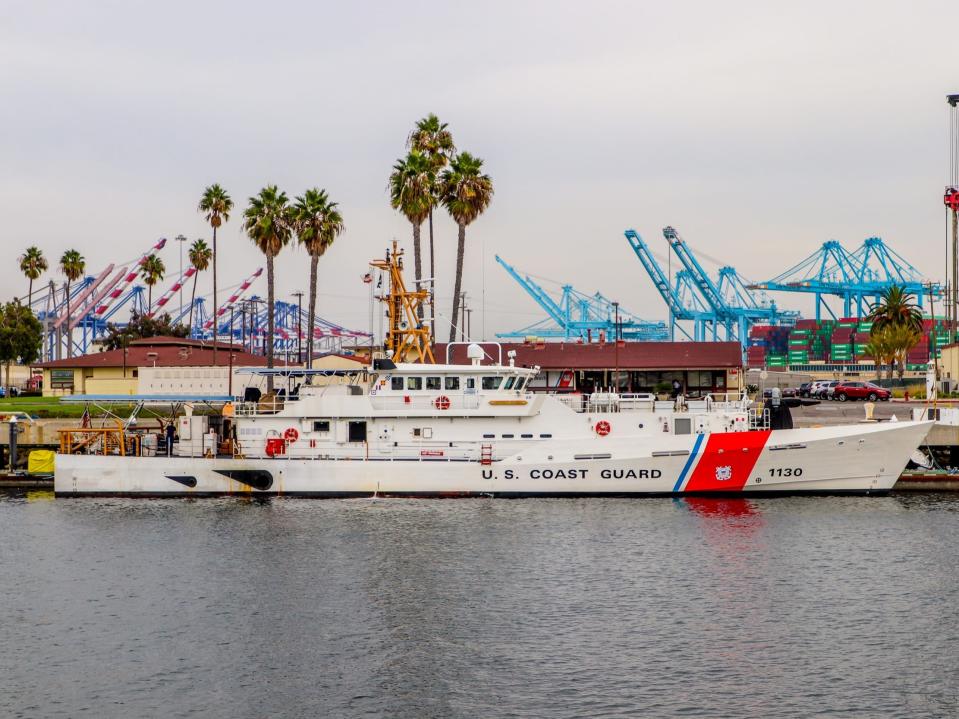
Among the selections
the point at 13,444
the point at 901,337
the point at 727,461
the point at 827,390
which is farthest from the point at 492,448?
the point at 901,337

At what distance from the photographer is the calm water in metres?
19.9

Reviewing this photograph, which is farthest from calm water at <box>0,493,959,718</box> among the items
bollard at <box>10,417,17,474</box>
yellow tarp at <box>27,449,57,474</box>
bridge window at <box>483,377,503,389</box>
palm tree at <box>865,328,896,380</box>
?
palm tree at <box>865,328,896,380</box>

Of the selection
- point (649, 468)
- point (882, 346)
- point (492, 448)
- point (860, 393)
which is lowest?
point (649, 468)

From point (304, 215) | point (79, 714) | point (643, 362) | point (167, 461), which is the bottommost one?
point (79, 714)

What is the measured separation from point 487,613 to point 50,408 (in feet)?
155

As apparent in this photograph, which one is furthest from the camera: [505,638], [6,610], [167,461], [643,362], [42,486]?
[643,362]

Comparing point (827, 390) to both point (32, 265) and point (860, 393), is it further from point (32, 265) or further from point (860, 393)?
point (32, 265)

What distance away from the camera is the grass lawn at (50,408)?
197 ft

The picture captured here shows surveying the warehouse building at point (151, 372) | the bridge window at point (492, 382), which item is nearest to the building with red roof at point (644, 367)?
the warehouse building at point (151, 372)

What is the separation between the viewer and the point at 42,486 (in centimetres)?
4656

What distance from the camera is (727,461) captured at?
38.9 metres

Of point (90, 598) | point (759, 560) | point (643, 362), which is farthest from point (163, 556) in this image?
point (643, 362)

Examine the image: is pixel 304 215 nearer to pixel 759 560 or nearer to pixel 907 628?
pixel 759 560

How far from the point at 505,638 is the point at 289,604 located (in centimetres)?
572
